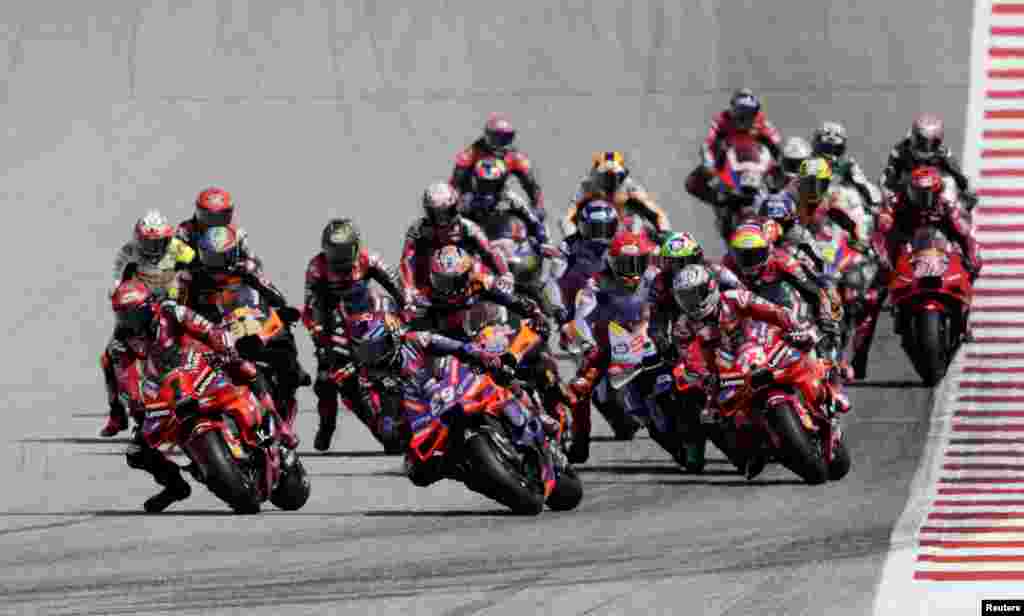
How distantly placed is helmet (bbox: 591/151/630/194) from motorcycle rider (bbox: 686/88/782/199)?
4.07 m

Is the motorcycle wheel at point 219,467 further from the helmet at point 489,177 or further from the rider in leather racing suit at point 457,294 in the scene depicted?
the helmet at point 489,177

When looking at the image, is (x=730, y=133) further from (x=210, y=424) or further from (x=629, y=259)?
(x=210, y=424)

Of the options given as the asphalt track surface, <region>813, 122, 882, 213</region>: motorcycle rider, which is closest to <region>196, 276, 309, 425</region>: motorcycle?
the asphalt track surface

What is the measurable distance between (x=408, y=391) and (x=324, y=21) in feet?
56.7

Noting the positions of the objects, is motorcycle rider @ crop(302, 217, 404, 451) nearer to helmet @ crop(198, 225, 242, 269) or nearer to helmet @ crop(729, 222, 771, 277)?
helmet @ crop(198, 225, 242, 269)

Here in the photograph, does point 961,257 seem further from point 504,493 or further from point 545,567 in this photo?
point 545,567

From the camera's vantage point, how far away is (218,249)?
74.0ft

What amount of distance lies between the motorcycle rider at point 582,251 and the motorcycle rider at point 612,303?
2.59 m

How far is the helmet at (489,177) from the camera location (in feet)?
91.5

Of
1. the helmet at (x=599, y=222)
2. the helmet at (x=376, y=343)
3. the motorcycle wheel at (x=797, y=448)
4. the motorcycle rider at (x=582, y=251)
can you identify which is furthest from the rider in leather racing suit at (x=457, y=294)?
the helmet at (x=599, y=222)

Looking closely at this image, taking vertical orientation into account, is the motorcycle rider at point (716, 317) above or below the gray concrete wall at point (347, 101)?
above

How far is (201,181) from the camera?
3262 cm

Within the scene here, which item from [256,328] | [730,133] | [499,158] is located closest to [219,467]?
[256,328]

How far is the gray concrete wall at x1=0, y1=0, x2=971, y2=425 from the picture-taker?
→ 31.0 meters
